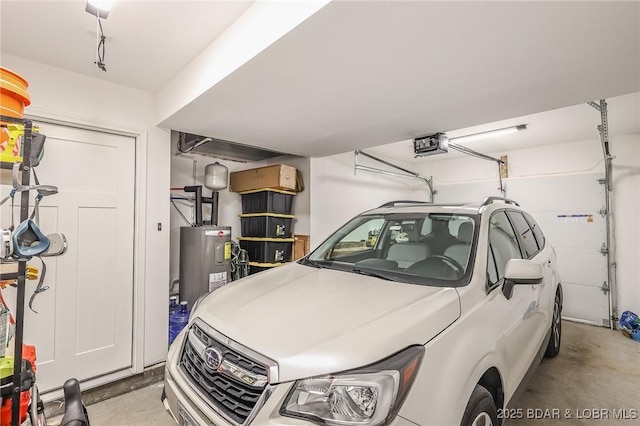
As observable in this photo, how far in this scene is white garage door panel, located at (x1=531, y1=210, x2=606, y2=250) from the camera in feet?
14.5

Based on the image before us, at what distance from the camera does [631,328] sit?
12.5ft

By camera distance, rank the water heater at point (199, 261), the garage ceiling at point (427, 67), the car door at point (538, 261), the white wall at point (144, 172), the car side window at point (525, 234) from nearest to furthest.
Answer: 1. the garage ceiling at point (427, 67)
2. the car door at point (538, 261)
3. the car side window at point (525, 234)
4. the white wall at point (144, 172)
5. the water heater at point (199, 261)

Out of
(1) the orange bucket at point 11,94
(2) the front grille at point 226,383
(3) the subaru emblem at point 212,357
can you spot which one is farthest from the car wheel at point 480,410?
(1) the orange bucket at point 11,94

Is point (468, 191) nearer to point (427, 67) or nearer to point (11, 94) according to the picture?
point (427, 67)

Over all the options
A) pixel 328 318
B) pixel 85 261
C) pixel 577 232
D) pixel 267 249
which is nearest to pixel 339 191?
pixel 267 249

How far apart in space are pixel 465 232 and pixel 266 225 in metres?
2.65

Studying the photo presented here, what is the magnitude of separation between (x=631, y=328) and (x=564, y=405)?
2609 millimetres

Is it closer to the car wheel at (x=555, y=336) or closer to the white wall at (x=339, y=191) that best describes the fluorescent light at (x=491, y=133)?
the white wall at (x=339, y=191)

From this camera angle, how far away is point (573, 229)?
4.63m

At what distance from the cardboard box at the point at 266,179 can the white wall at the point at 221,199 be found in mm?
197

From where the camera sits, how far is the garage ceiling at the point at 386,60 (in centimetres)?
137

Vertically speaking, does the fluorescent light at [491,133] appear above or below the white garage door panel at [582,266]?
above

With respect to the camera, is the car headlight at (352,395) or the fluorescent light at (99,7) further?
the fluorescent light at (99,7)

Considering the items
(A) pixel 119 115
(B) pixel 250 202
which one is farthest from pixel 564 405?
(A) pixel 119 115
